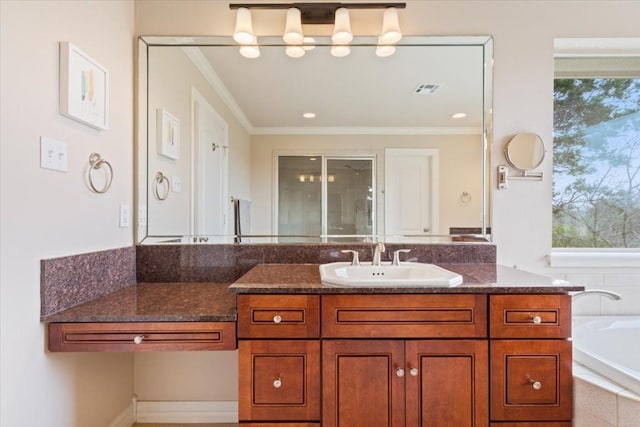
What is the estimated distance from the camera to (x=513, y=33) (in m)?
1.81

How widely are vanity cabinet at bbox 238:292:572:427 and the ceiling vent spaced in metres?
1.17

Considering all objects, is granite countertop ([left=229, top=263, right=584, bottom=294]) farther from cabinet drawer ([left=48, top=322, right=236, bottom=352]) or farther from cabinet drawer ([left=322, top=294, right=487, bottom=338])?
cabinet drawer ([left=48, top=322, right=236, bottom=352])

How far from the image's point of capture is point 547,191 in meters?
1.82

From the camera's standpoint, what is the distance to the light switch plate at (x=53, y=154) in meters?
1.16

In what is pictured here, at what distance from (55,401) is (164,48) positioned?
1.73 meters

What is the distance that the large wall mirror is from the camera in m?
1.84

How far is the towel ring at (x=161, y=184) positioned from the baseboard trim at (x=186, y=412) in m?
1.14

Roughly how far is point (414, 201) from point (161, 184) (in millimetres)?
1422

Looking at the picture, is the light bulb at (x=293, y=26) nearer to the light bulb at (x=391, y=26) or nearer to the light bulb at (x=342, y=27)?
the light bulb at (x=342, y=27)

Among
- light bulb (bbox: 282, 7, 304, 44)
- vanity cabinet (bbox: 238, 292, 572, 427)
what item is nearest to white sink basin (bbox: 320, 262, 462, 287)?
vanity cabinet (bbox: 238, 292, 572, 427)

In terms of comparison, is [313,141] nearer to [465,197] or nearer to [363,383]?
[465,197]

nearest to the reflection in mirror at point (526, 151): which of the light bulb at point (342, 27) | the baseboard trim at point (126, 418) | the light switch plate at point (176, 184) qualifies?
the light bulb at point (342, 27)

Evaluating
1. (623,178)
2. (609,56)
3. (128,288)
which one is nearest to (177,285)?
(128,288)

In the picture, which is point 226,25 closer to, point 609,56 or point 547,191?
point 547,191
